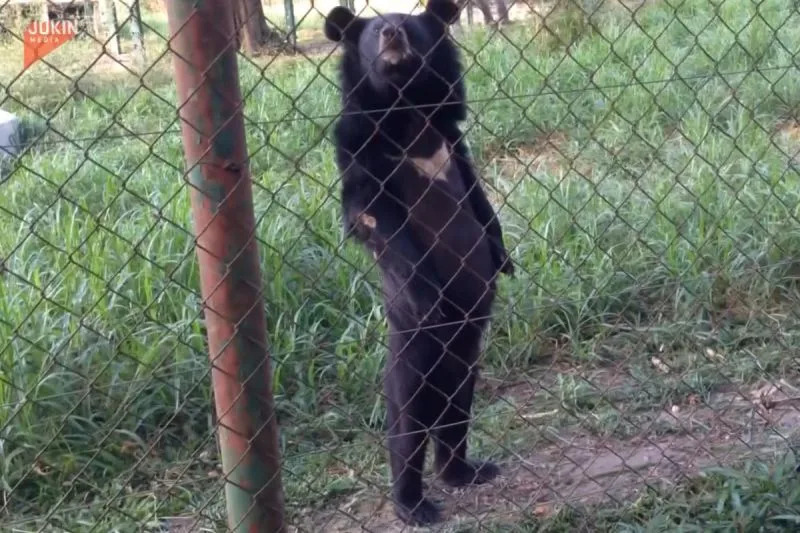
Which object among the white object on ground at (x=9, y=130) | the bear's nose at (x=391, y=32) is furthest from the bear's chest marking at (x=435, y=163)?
the white object on ground at (x=9, y=130)

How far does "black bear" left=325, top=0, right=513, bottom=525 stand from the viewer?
302 cm

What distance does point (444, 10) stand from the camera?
10.6ft

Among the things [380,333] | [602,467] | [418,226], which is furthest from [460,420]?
[380,333]

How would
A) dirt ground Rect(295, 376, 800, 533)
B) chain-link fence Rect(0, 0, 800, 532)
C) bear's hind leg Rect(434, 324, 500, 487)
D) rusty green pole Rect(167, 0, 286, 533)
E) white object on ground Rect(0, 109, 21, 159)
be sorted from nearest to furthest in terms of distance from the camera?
rusty green pole Rect(167, 0, 286, 533)
chain-link fence Rect(0, 0, 800, 532)
dirt ground Rect(295, 376, 800, 533)
bear's hind leg Rect(434, 324, 500, 487)
white object on ground Rect(0, 109, 21, 159)

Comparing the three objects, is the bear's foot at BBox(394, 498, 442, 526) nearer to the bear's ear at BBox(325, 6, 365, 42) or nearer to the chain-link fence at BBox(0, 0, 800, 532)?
the chain-link fence at BBox(0, 0, 800, 532)

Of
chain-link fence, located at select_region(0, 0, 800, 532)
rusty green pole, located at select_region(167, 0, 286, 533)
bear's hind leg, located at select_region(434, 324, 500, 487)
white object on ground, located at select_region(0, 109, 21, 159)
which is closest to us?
rusty green pole, located at select_region(167, 0, 286, 533)

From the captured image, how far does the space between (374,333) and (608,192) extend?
187 centimetres

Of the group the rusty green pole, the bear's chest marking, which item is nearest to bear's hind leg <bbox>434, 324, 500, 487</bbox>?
the bear's chest marking

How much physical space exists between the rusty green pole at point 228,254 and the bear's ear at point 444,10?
4.81 feet

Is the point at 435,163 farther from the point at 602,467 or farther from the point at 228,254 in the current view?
the point at 228,254

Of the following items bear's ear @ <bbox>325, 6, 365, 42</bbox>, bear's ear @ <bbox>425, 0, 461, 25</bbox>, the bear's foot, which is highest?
bear's ear @ <bbox>425, 0, 461, 25</bbox>

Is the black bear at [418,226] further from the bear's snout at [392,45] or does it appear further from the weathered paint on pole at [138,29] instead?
the weathered paint on pole at [138,29]

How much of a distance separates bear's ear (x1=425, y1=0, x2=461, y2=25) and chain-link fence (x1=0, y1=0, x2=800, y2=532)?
1 cm

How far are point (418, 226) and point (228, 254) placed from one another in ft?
4.20
